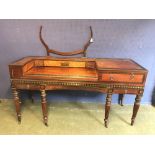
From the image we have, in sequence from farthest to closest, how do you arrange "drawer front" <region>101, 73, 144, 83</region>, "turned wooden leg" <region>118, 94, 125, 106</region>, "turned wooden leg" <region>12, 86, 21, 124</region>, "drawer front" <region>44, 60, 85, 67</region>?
"turned wooden leg" <region>118, 94, 125, 106</region>
"drawer front" <region>44, 60, 85, 67</region>
"turned wooden leg" <region>12, 86, 21, 124</region>
"drawer front" <region>101, 73, 144, 83</region>

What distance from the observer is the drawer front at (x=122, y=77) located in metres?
1.61

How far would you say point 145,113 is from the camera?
218 cm

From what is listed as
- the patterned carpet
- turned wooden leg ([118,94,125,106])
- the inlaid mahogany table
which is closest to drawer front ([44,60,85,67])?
the inlaid mahogany table

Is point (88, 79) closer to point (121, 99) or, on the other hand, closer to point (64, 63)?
point (64, 63)

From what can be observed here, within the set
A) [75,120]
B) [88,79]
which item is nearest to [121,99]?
[75,120]

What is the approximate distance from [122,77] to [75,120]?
810mm

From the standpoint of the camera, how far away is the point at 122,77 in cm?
163

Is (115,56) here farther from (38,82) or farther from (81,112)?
(38,82)

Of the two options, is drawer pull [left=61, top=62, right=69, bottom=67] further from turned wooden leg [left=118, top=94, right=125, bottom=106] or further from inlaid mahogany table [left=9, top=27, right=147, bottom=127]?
turned wooden leg [left=118, top=94, right=125, bottom=106]

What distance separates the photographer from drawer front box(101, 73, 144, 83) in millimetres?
1614

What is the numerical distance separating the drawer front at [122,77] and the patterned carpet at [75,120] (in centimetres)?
60

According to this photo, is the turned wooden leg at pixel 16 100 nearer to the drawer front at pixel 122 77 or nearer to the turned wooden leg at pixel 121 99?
the drawer front at pixel 122 77

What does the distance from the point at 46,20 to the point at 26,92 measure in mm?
1080

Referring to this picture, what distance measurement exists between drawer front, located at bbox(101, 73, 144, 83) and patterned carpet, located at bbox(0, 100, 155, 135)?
60 cm
